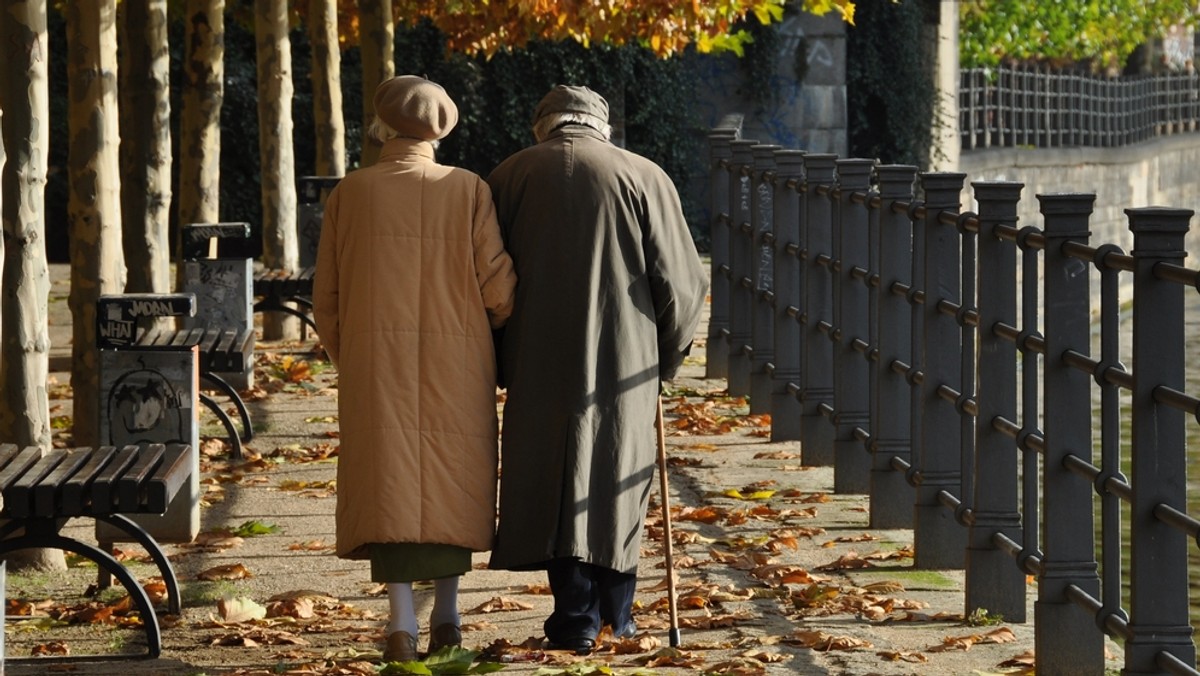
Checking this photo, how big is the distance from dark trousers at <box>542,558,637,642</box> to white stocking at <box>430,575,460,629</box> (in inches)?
10.7

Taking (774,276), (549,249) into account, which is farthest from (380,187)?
(774,276)

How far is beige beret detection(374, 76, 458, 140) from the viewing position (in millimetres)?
6043

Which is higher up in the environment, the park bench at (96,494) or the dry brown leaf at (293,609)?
the park bench at (96,494)

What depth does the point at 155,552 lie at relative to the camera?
668 cm

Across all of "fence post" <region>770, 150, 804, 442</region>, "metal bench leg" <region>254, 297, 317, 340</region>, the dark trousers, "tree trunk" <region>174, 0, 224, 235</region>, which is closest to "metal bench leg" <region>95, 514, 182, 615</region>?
the dark trousers

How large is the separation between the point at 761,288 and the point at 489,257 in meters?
5.19

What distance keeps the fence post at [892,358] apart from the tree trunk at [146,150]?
4025mm

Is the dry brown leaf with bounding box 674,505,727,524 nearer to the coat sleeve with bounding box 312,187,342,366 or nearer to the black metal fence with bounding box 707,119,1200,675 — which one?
the black metal fence with bounding box 707,119,1200,675

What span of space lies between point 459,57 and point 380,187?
19.3 m

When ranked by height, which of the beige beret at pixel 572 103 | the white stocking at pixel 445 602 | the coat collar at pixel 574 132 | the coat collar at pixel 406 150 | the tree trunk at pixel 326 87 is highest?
the tree trunk at pixel 326 87

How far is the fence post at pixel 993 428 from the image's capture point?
264 inches

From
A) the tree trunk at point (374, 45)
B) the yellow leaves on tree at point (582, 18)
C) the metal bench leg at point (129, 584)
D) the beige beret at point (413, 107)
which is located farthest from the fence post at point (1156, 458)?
the yellow leaves on tree at point (582, 18)

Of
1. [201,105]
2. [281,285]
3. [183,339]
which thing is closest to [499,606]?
[183,339]

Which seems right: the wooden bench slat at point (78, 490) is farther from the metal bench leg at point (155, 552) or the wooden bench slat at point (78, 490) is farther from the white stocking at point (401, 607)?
the white stocking at point (401, 607)
